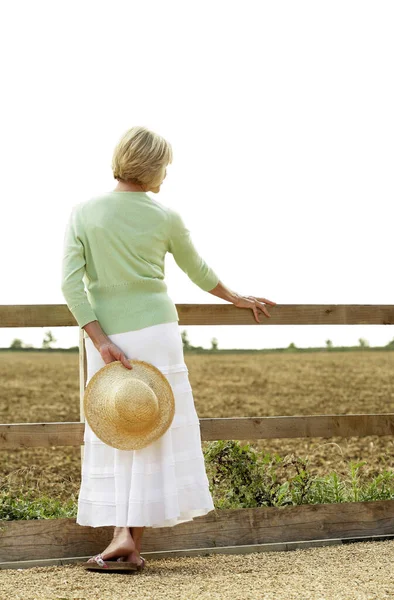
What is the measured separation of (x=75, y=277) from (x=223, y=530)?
1.71 m

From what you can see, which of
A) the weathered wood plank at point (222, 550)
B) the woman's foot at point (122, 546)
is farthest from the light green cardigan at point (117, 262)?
the weathered wood plank at point (222, 550)

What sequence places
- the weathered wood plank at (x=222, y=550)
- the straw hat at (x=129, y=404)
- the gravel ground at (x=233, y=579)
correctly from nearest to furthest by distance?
1. the gravel ground at (x=233, y=579)
2. the straw hat at (x=129, y=404)
3. the weathered wood plank at (x=222, y=550)

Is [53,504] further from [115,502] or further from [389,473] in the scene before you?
[389,473]

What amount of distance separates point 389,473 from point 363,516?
485mm

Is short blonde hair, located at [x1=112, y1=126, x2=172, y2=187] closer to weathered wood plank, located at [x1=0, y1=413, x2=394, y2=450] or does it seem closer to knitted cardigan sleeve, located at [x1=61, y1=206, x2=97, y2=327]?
knitted cardigan sleeve, located at [x1=61, y1=206, x2=97, y2=327]

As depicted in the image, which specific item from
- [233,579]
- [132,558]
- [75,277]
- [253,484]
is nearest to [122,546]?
[132,558]

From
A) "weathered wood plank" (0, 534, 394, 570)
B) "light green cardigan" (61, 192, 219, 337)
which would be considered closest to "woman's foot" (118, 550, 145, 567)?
"weathered wood plank" (0, 534, 394, 570)

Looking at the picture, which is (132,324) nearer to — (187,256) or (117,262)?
(117,262)

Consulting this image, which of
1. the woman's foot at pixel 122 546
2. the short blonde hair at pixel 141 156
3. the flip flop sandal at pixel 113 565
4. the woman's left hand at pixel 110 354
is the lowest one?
the flip flop sandal at pixel 113 565

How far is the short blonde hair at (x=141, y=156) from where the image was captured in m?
3.69

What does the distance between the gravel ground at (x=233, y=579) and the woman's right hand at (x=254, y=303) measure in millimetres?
1315

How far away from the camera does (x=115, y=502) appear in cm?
375

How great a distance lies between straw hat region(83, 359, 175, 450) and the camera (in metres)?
3.59

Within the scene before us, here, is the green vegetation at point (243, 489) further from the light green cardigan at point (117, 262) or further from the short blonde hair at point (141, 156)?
the short blonde hair at point (141, 156)
